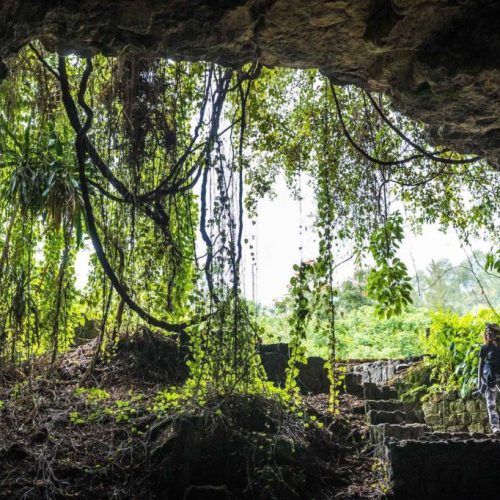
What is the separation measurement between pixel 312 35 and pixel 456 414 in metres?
5.34

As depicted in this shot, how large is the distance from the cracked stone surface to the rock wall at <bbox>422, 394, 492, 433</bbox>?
176 inches

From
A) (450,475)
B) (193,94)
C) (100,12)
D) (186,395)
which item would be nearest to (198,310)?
(186,395)

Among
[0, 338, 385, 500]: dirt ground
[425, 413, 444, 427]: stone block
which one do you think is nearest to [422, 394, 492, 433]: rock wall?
[425, 413, 444, 427]: stone block

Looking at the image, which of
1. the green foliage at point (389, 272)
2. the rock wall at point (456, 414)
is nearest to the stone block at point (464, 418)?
the rock wall at point (456, 414)

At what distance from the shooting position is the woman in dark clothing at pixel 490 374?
615cm

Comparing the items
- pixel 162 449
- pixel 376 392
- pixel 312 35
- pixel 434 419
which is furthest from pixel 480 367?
pixel 312 35

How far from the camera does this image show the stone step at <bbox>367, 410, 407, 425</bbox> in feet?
20.3

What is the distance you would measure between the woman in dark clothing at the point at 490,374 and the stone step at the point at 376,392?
126 cm

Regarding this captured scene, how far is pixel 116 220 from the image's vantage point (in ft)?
14.7

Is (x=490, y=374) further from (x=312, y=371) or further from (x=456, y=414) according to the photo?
(x=312, y=371)

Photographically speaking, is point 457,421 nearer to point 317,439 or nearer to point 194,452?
point 317,439

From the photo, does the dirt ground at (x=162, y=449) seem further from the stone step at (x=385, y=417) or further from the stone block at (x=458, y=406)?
the stone block at (x=458, y=406)

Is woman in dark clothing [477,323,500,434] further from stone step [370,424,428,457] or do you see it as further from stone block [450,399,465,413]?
stone step [370,424,428,457]

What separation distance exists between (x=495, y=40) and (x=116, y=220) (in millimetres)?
2883
